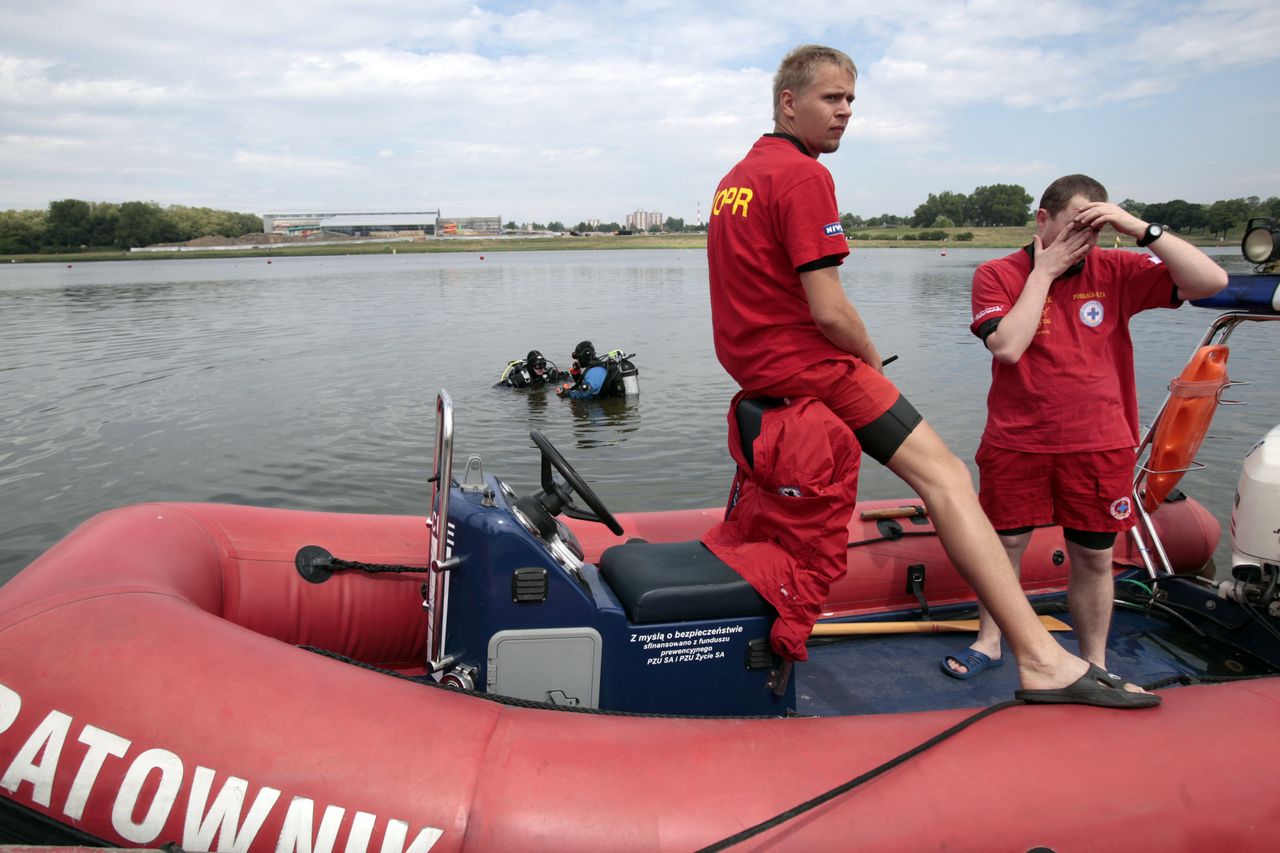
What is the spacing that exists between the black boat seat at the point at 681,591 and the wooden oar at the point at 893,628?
3.76 feet

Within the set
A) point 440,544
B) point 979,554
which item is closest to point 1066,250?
point 979,554

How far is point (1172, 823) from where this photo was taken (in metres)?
1.91

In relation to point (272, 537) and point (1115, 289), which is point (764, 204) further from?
point (272, 537)

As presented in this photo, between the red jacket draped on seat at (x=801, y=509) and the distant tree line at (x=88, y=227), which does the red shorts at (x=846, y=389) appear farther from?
the distant tree line at (x=88, y=227)

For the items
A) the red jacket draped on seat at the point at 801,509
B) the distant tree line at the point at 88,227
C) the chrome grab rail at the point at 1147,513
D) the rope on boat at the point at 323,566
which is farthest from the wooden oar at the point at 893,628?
the distant tree line at the point at 88,227

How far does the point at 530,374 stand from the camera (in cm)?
1142

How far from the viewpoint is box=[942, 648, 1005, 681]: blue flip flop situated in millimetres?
3177

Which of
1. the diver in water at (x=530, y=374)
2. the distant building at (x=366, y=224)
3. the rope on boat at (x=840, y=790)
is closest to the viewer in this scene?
the rope on boat at (x=840, y=790)

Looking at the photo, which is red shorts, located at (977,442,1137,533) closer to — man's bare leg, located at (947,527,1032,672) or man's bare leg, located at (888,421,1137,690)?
man's bare leg, located at (947,527,1032,672)

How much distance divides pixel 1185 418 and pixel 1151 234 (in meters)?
1.34

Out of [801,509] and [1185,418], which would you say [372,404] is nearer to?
[1185,418]

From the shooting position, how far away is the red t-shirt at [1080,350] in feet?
9.48

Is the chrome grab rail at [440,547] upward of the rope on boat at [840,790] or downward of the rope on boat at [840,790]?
upward

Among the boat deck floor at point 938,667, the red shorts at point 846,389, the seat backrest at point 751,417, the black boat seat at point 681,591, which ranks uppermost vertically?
the red shorts at point 846,389
